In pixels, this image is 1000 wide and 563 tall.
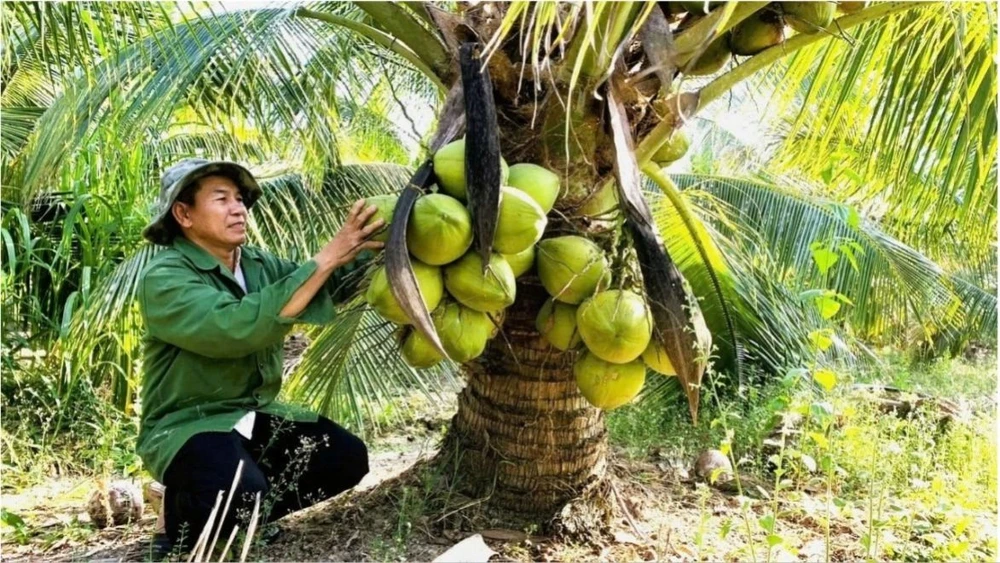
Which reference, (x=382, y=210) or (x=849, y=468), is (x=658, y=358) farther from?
(x=849, y=468)

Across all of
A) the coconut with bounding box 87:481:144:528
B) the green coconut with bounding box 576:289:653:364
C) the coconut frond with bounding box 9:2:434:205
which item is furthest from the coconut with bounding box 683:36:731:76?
the coconut with bounding box 87:481:144:528

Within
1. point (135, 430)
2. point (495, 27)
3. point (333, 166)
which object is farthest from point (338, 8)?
point (135, 430)

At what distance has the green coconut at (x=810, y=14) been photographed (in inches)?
80.2

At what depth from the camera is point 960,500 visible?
106 inches

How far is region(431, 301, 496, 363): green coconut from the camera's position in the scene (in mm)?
1836

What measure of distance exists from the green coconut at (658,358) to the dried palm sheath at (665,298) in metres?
0.02

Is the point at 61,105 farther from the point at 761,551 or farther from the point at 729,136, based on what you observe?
the point at 729,136

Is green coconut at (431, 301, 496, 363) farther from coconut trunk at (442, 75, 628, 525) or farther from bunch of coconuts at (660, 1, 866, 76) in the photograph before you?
bunch of coconuts at (660, 1, 866, 76)

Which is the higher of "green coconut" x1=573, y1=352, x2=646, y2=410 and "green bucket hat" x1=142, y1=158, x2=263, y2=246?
"green bucket hat" x1=142, y1=158, x2=263, y2=246

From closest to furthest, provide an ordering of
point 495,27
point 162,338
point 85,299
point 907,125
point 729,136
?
point 495,27
point 162,338
point 907,125
point 85,299
point 729,136

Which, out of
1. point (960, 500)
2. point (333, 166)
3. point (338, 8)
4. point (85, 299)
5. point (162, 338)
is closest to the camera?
point (162, 338)

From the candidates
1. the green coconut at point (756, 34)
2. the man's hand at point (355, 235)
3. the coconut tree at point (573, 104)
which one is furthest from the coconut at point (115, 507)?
the green coconut at point (756, 34)

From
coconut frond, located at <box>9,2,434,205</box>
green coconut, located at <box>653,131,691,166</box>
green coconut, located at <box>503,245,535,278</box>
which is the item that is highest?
coconut frond, located at <box>9,2,434,205</box>

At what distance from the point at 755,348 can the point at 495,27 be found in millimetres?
2371
